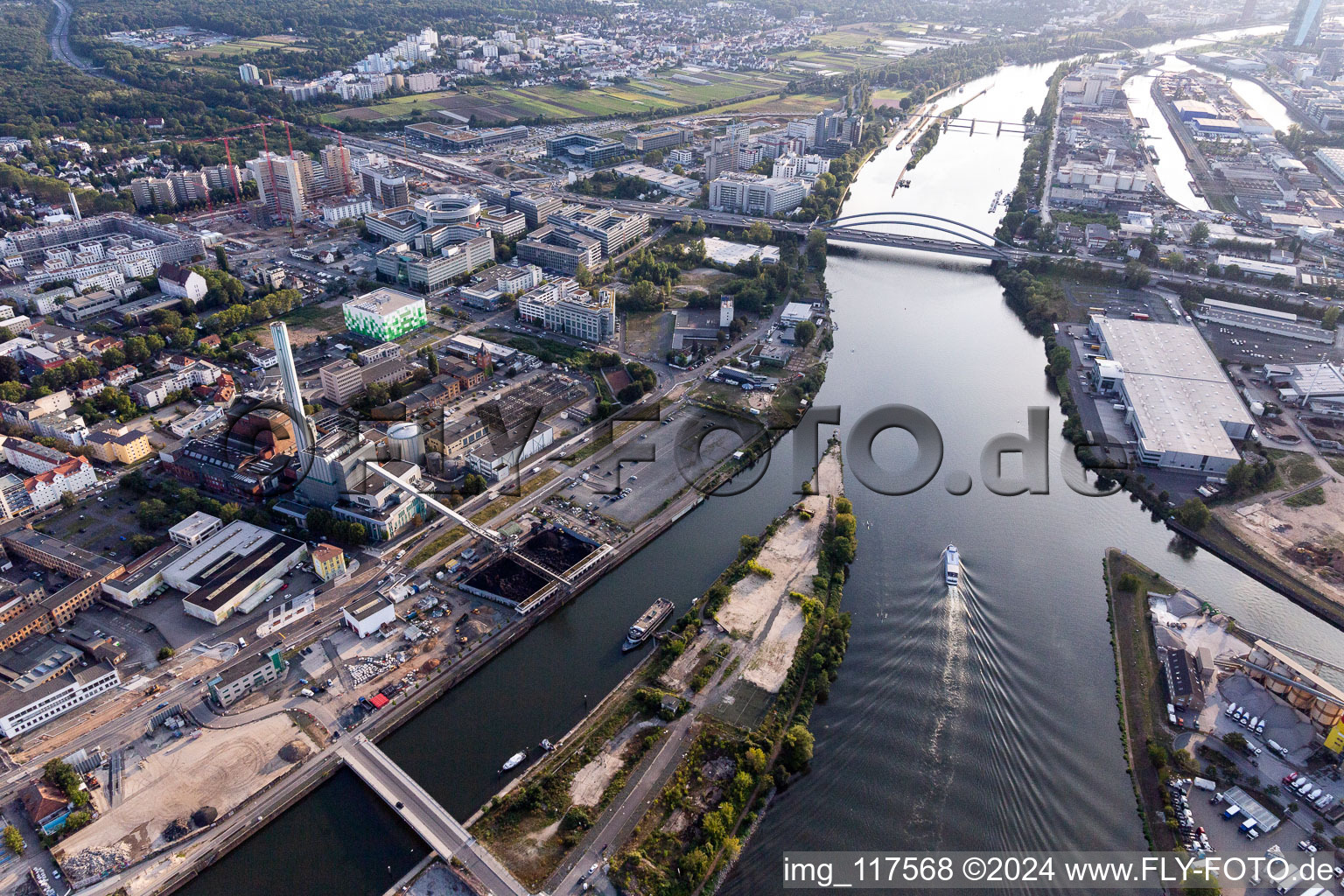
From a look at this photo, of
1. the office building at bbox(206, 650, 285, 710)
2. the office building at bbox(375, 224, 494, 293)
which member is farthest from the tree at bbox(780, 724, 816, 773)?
the office building at bbox(375, 224, 494, 293)

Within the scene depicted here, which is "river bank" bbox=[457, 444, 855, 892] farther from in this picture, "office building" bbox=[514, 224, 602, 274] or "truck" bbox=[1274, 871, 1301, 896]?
"office building" bbox=[514, 224, 602, 274]

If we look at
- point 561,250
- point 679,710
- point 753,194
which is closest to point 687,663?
point 679,710

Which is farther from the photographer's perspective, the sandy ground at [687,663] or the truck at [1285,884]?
the sandy ground at [687,663]

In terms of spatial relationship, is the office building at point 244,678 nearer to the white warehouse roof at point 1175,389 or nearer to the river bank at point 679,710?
the river bank at point 679,710

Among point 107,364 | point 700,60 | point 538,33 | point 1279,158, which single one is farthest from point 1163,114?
point 107,364

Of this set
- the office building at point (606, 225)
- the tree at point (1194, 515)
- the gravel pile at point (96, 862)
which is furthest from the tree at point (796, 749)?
the office building at point (606, 225)

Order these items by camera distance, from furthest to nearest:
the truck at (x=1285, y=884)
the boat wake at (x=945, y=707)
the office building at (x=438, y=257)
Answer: the office building at (x=438, y=257)
the boat wake at (x=945, y=707)
the truck at (x=1285, y=884)
